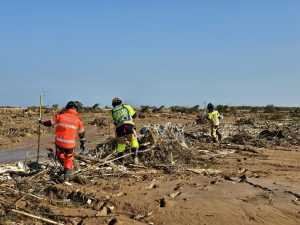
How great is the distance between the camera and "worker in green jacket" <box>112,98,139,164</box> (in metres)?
13.2

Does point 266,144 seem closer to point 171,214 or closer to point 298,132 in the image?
point 298,132

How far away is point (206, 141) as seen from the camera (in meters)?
19.9

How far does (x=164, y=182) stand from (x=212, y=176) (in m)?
1.48

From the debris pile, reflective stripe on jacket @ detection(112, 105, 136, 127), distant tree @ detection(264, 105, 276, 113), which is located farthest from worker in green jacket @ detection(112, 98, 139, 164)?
distant tree @ detection(264, 105, 276, 113)

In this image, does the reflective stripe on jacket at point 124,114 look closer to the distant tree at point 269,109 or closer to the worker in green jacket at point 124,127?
the worker in green jacket at point 124,127

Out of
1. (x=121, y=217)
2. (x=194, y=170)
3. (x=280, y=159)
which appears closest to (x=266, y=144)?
(x=280, y=159)

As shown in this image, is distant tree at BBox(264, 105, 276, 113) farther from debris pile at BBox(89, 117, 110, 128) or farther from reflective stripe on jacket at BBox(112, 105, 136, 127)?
reflective stripe on jacket at BBox(112, 105, 136, 127)

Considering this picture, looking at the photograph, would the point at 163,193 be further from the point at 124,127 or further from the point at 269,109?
the point at 269,109

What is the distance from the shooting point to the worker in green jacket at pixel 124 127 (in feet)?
43.4

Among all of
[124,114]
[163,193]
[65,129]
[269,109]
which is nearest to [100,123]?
[124,114]

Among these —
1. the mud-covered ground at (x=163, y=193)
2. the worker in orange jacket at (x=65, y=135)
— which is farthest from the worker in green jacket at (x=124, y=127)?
the worker in orange jacket at (x=65, y=135)

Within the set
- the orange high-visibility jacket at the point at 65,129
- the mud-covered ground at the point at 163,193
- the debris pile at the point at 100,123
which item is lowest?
the mud-covered ground at the point at 163,193

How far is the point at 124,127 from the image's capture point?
13297 millimetres

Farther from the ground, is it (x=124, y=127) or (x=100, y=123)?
(x=124, y=127)
